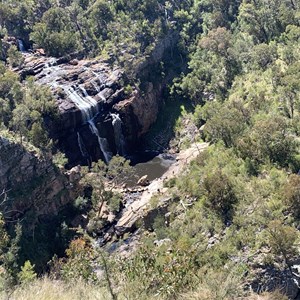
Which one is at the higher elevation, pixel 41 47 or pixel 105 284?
pixel 105 284

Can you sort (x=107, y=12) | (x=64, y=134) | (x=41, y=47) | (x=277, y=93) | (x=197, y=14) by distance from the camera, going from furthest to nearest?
(x=197, y=14) → (x=107, y=12) → (x=41, y=47) → (x=64, y=134) → (x=277, y=93)

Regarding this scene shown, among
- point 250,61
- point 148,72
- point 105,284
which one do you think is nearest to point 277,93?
point 250,61

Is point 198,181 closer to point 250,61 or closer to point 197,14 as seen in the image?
point 250,61

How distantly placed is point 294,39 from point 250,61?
6479 millimetres

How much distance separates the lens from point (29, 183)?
35438mm

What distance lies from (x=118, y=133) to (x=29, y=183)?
762 inches

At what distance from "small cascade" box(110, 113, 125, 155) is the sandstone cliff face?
15329 mm

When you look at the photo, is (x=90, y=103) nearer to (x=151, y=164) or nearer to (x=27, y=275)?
(x=151, y=164)

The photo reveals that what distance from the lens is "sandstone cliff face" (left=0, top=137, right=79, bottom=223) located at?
34250 mm

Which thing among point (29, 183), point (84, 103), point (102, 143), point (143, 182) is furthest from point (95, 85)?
point (29, 183)

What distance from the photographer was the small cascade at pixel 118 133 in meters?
52.0

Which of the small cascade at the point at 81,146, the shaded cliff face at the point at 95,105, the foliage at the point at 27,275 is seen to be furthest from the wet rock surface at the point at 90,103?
the foliage at the point at 27,275

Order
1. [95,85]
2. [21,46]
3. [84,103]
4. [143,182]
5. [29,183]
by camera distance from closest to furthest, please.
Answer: [29,183], [143,182], [84,103], [95,85], [21,46]

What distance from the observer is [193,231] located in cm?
2842
